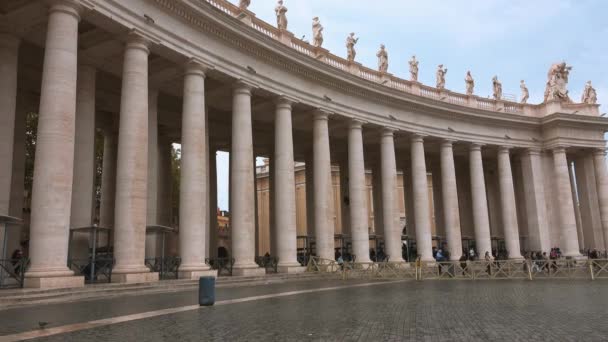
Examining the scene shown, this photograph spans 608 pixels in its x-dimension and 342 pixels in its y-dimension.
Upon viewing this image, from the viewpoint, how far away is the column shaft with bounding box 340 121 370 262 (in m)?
38.0

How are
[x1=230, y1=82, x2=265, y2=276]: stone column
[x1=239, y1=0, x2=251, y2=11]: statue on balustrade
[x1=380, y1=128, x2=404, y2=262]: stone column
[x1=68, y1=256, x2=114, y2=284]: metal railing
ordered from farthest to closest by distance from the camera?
[x1=380, y1=128, x2=404, y2=262]: stone column < [x1=239, y1=0, x2=251, y2=11]: statue on balustrade < [x1=230, y1=82, x2=265, y2=276]: stone column < [x1=68, y1=256, x2=114, y2=284]: metal railing

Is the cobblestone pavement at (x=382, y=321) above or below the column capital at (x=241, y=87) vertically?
below

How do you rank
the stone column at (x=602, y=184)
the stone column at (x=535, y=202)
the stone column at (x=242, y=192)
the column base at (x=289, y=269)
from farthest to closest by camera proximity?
the stone column at (x=602, y=184) → the stone column at (x=535, y=202) → the column base at (x=289, y=269) → the stone column at (x=242, y=192)

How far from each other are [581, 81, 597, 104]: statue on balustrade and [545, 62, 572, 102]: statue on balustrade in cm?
279

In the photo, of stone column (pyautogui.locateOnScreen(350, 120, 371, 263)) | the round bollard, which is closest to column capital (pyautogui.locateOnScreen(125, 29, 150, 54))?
the round bollard

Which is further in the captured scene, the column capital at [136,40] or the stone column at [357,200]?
the stone column at [357,200]

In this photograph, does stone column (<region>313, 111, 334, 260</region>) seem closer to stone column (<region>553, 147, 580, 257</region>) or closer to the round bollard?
the round bollard

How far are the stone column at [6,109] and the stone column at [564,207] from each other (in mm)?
47433

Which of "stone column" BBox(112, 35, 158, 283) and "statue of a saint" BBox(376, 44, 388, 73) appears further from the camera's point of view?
"statue of a saint" BBox(376, 44, 388, 73)

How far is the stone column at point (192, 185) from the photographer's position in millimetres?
26469

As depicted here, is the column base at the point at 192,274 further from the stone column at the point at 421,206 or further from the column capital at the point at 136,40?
the stone column at the point at 421,206

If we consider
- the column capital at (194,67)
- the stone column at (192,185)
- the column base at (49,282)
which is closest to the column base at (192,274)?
the stone column at (192,185)

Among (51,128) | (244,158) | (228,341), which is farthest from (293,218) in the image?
(228,341)

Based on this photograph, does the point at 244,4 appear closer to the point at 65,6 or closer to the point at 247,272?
the point at 65,6
